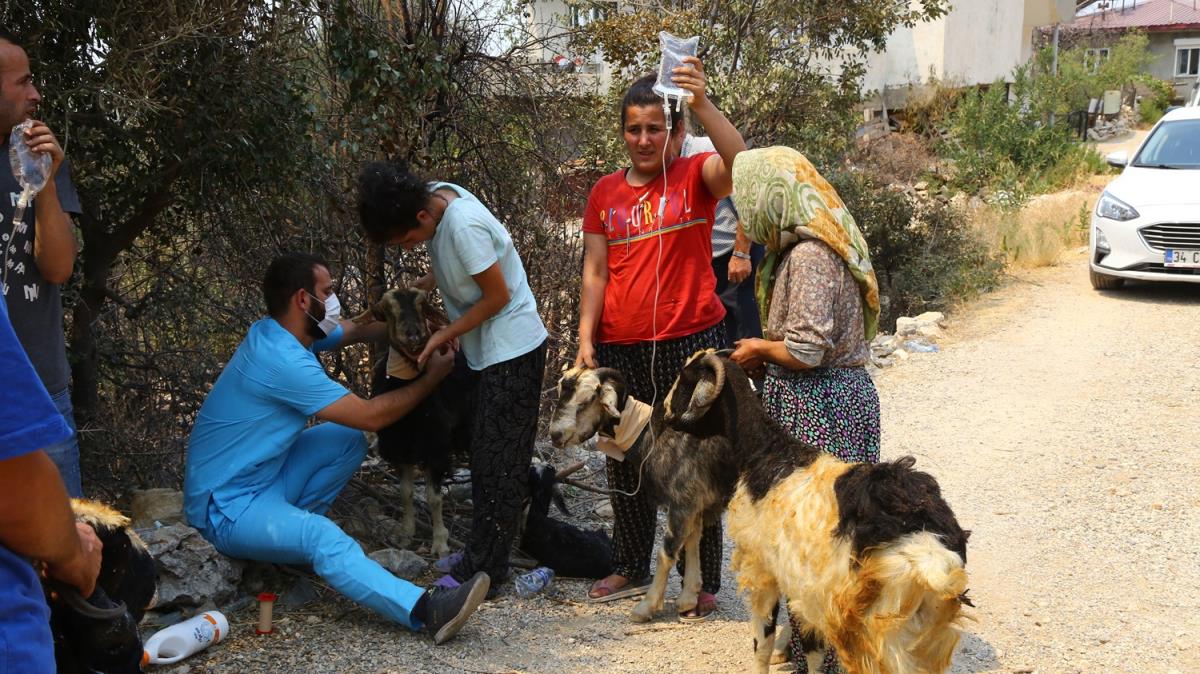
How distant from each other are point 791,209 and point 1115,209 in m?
9.46

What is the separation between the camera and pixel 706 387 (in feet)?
13.4

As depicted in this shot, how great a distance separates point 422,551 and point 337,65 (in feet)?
8.41

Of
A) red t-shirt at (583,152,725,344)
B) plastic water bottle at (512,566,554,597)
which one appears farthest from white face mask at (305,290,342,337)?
plastic water bottle at (512,566,554,597)

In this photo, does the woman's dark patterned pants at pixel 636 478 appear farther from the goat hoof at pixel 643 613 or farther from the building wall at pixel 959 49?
the building wall at pixel 959 49

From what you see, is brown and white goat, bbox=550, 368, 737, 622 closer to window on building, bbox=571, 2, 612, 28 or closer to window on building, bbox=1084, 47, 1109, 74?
window on building, bbox=571, 2, 612, 28

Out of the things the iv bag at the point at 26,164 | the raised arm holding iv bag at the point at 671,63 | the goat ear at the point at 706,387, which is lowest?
the goat ear at the point at 706,387

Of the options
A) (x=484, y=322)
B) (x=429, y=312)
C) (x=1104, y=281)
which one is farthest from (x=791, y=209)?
(x=1104, y=281)

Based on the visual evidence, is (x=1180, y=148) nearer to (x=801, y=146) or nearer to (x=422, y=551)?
(x=801, y=146)

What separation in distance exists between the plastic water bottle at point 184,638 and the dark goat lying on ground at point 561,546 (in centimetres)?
156

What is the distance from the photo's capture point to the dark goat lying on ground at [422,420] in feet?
16.4

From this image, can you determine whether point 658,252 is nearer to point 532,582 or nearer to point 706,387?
point 706,387

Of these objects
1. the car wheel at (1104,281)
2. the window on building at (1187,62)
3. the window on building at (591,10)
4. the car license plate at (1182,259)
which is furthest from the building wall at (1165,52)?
the window on building at (591,10)

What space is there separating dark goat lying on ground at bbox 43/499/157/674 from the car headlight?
1109cm

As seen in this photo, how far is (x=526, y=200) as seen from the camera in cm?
723
